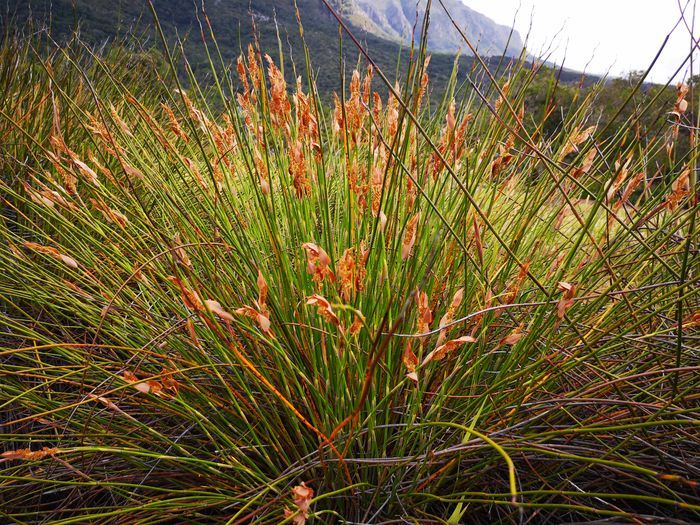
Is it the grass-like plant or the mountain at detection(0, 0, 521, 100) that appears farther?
the mountain at detection(0, 0, 521, 100)

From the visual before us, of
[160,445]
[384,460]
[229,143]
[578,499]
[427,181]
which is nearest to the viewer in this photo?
[384,460]

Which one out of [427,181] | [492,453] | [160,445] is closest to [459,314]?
[492,453]

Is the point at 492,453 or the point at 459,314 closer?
the point at 492,453

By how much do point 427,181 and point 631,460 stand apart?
1.07m

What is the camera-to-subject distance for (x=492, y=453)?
890 millimetres

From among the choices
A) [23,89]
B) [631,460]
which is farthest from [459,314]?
[23,89]

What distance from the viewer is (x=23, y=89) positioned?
2.73 m

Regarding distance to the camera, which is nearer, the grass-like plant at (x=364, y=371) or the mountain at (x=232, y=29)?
the grass-like plant at (x=364, y=371)

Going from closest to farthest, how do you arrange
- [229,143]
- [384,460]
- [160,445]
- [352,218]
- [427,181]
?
[384,460]
[160,445]
[352,218]
[229,143]
[427,181]

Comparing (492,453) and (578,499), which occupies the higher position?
(492,453)

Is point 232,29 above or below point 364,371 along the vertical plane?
below

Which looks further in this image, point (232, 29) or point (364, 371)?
point (232, 29)

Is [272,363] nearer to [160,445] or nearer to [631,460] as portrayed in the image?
[160,445]

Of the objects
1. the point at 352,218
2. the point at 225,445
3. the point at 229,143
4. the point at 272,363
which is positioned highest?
the point at 229,143
